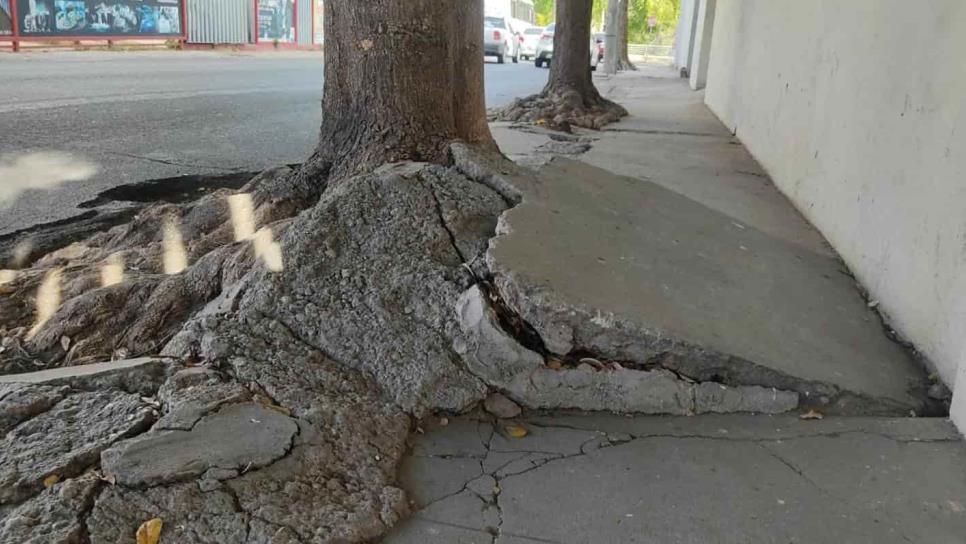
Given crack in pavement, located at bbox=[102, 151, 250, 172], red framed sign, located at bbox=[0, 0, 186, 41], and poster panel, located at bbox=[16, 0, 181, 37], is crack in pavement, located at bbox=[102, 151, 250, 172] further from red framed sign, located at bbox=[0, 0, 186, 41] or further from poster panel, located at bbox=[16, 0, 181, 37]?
poster panel, located at bbox=[16, 0, 181, 37]

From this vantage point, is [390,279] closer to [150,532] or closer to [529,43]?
[150,532]

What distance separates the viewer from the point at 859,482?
8.07 feet

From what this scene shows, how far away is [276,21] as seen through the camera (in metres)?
30.7

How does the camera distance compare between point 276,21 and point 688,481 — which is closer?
point 688,481

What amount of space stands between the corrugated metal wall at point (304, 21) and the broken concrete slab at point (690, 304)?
31146mm

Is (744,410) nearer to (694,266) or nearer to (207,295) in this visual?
(694,266)

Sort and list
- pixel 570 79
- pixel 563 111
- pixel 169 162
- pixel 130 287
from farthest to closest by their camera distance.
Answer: pixel 570 79 < pixel 563 111 < pixel 169 162 < pixel 130 287

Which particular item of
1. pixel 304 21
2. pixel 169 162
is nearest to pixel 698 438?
pixel 169 162

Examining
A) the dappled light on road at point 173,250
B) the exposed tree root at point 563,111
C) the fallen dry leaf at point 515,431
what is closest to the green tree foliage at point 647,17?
the exposed tree root at point 563,111

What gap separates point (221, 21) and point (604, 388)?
27597mm

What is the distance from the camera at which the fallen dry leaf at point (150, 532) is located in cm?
197

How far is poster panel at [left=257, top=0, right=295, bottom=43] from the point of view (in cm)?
2972

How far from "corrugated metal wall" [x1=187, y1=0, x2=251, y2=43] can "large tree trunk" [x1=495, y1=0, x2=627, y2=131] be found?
18.3 m

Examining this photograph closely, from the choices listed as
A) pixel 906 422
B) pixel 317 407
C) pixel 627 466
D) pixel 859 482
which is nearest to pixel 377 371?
pixel 317 407
